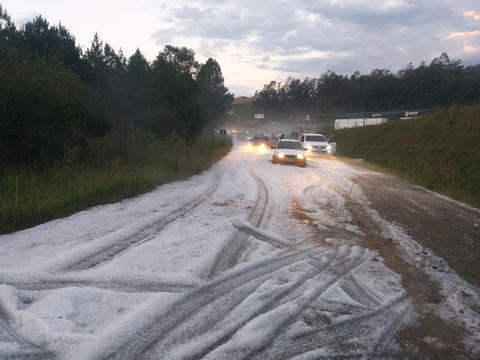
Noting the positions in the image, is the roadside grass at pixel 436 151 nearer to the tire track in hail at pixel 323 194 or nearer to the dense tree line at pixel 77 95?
the tire track in hail at pixel 323 194

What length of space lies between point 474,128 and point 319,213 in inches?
533

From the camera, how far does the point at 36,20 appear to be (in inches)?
1225

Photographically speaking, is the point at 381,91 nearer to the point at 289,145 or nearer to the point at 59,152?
the point at 289,145

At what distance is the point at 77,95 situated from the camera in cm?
1339

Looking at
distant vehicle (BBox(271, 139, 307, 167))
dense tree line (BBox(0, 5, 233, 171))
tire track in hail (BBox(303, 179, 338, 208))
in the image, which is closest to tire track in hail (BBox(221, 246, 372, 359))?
tire track in hail (BBox(303, 179, 338, 208))

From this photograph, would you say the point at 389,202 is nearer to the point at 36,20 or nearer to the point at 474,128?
the point at 474,128

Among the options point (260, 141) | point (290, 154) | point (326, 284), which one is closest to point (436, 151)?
point (290, 154)

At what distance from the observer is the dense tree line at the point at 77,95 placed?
399 inches

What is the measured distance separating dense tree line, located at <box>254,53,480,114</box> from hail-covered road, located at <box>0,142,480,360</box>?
29195 mm

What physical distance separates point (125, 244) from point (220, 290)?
210cm


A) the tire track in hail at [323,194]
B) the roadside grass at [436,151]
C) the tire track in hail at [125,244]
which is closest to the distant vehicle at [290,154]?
the roadside grass at [436,151]

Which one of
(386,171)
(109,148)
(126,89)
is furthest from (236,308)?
(126,89)

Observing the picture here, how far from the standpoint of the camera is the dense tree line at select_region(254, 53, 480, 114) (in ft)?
228

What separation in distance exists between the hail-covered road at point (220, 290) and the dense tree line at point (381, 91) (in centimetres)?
2920
